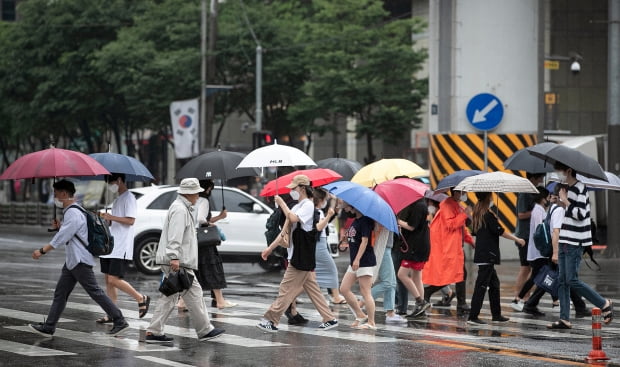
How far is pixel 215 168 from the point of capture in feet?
52.5

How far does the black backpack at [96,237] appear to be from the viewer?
1282cm

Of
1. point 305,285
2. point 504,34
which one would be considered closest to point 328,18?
point 504,34

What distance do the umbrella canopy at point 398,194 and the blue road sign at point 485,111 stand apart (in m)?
9.23

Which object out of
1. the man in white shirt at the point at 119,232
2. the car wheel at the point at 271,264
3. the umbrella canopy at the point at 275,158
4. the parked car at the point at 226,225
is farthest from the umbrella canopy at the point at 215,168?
the car wheel at the point at 271,264

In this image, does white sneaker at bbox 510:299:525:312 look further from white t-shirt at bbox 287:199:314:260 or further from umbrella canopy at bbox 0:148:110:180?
umbrella canopy at bbox 0:148:110:180

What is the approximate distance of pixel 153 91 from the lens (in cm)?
4697

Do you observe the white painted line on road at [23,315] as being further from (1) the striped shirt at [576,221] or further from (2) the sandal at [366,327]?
(1) the striped shirt at [576,221]

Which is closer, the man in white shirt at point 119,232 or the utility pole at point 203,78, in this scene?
the man in white shirt at point 119,232

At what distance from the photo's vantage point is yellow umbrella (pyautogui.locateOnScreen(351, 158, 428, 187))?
53.0 feet

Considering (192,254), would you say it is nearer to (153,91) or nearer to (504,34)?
(504,34)

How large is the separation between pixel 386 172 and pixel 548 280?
2.50 meters

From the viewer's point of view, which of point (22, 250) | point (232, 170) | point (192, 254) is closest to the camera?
point (192, 254)

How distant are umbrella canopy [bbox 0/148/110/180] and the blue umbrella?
8.48 ft

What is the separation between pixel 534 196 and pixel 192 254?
587 centimetres
